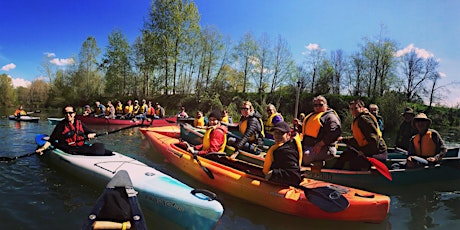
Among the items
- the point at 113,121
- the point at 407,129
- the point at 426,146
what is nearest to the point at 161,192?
the point at 426,146

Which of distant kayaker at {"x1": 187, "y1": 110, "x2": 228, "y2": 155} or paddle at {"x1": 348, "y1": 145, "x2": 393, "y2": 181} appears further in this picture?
distant kayaker at {"x1": 187, "y1": 110, "x2": 228, "y2": 155}

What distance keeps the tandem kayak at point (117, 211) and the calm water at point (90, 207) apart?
901mm

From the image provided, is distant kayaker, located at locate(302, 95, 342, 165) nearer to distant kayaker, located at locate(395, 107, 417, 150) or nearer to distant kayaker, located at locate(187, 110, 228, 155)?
distant kayaker, located at locate(187, 110, 228, 155)

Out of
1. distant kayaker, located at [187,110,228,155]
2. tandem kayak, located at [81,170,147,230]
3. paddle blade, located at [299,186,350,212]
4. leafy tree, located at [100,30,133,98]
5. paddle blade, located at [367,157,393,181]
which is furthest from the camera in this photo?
leafy tree, located at [100,30,133,98]

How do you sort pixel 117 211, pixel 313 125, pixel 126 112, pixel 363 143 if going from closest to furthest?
pixel 117 211 → pixel 313 125 → pixel 363 143 → pixel 126 112

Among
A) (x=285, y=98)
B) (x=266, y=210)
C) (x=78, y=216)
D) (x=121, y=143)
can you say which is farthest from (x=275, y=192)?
(x=285, y=98)

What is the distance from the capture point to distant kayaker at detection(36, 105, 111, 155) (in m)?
5.93

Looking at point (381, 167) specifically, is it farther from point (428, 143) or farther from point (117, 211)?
point (117, 211)

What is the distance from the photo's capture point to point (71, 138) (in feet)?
20.2

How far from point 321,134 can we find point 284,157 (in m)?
1.49

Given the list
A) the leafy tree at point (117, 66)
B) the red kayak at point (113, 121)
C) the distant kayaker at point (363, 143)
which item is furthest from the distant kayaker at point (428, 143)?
the leafy tree at point (117, 66)

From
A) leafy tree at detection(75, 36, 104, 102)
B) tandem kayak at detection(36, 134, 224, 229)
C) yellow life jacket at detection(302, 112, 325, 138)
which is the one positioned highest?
leafy tree at detection(75, 36, 104, 102)

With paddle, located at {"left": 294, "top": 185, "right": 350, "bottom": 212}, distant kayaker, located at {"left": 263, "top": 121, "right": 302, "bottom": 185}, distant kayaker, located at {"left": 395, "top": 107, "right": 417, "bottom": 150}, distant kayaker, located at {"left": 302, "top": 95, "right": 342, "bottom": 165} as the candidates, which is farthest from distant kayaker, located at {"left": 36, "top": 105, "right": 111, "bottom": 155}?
distant kayaker, located at {"left": 395, "top": 107, "right": 417, "bottom": 150}

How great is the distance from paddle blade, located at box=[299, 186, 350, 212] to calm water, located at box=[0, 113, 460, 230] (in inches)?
16.8
